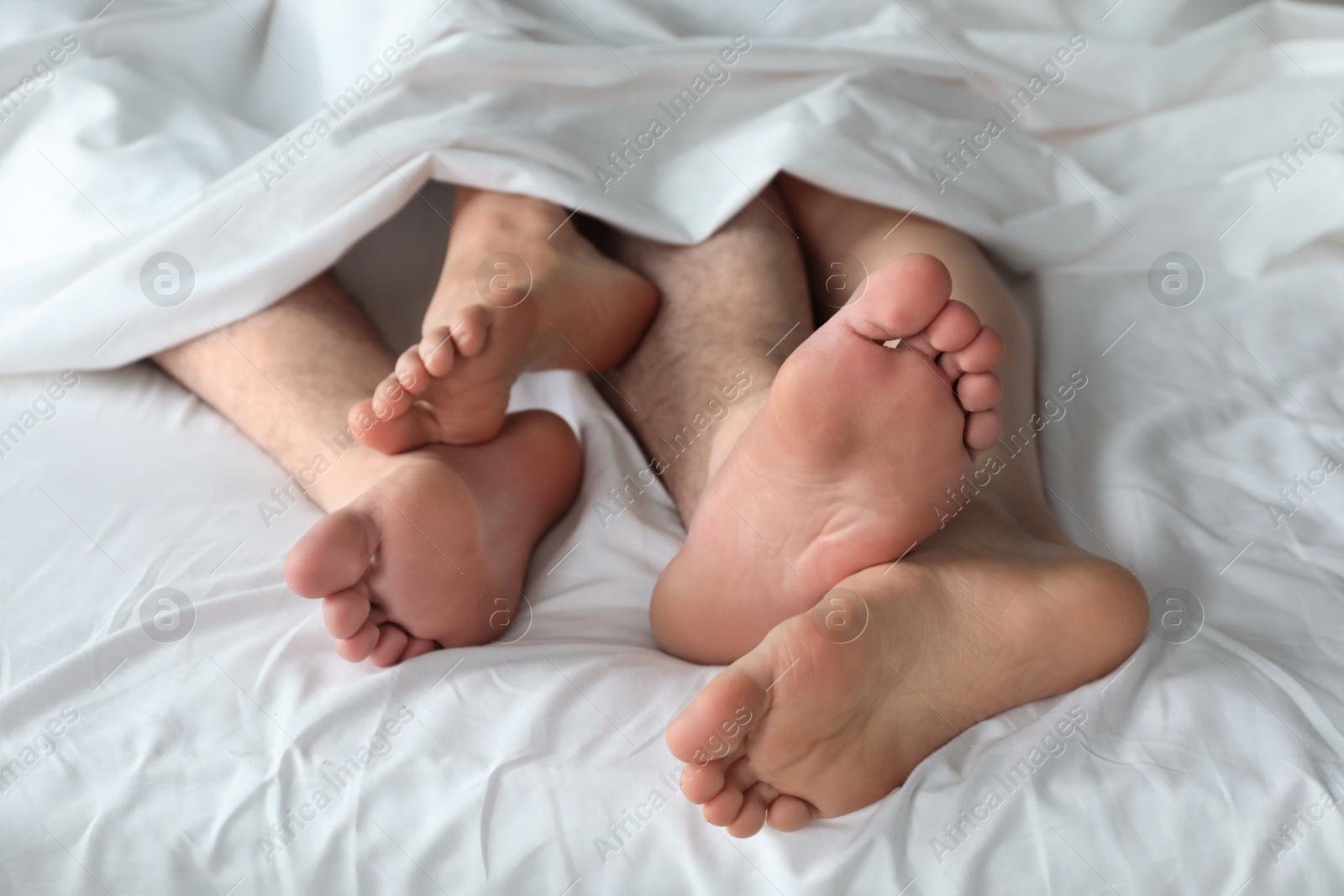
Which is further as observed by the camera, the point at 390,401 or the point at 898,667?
the point at 390,401

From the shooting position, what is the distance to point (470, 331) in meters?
0.81

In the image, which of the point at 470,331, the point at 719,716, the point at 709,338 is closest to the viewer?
the point at 719,716

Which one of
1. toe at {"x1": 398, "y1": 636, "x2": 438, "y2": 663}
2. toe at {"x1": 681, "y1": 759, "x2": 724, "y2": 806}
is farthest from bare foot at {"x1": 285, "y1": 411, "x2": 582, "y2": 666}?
toe at {"x1": 681, "y1": 759, "x2": 724, "y2": 806}

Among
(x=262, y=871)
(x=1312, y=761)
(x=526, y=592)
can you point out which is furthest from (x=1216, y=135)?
(x=262, y=871)

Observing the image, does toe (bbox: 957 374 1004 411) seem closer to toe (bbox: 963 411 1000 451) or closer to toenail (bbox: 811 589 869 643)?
toe (bbox: 963 411 1000 451)

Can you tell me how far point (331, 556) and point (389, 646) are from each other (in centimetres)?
9

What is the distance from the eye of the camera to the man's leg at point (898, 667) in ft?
1.96

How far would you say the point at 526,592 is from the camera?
860 millimetres

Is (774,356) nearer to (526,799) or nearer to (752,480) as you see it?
(752,480)

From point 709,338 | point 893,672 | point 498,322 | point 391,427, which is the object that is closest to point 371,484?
point 391,427

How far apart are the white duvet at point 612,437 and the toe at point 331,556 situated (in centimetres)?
7

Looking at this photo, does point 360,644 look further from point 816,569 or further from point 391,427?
point 816,569

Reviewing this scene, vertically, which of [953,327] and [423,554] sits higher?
[953,327]

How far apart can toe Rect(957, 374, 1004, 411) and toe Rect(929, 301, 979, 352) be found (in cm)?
3
